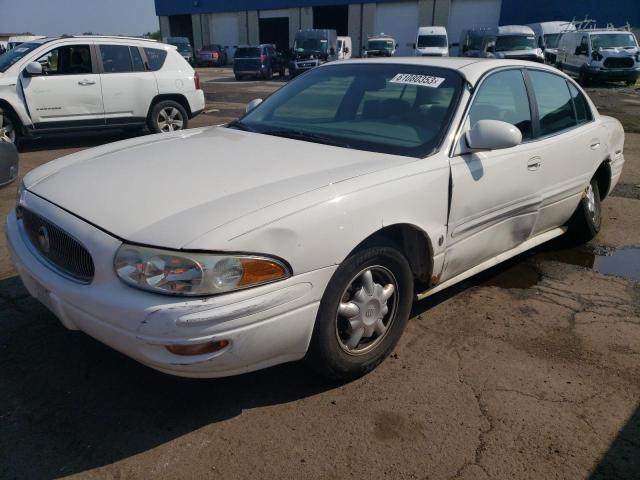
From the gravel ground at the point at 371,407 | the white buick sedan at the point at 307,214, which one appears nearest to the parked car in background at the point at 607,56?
the white buick sedan at the point at 307,214

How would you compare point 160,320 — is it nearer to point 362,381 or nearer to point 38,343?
point 362,381

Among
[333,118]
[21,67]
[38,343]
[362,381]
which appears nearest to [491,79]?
[333,118]

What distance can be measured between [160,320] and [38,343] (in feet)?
4.68

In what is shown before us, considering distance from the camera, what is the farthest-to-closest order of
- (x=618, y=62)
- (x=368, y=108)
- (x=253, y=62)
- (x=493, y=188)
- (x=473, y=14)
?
(x=473, y=14)
(x=253, y=62)
(x=618, y=62)
(x=368, y=108)
(x=493, y=188)

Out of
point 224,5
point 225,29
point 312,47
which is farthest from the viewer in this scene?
point 225,29

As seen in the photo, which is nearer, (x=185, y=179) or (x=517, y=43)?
(x=185, y=179)

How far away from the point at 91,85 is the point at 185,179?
23.8 feet

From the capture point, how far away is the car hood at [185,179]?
2.27 m

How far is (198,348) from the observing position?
215cm

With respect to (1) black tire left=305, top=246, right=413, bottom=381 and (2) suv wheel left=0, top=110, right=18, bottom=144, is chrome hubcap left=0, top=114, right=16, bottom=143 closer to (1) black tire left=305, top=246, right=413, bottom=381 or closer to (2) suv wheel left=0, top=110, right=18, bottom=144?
(2) suv wheel left=0, top=110, right=18, bottom=144

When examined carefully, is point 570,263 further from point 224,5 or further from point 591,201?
point 224,5

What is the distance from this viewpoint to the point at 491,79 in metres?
3.46

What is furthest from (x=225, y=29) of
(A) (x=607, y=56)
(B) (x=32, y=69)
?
(B) (x=32, y=69)

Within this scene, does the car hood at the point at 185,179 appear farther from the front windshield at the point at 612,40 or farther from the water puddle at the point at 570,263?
the front windshield at the point at 612,40
